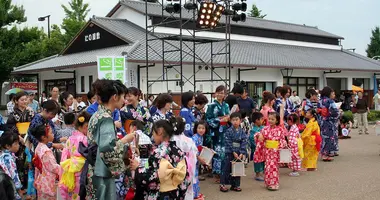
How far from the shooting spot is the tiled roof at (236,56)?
17.4 meters

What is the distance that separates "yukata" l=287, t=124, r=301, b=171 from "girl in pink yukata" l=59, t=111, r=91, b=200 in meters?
4.26

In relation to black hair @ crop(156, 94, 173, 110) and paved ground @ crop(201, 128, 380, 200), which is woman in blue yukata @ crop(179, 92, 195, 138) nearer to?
black hair @ crop(156, 94, 173, 110)

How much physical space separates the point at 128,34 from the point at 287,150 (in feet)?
46.8

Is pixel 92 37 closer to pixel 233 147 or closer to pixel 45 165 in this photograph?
pixel 233 147

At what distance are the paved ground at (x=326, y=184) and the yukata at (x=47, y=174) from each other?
232 cm

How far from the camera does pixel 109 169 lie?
3.30 meters

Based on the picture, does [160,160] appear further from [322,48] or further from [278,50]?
[322,48]

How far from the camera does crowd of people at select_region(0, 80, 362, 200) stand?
340cm

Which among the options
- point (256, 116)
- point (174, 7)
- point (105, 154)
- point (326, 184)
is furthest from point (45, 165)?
point (174, 7)

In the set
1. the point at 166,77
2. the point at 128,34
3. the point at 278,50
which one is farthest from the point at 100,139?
the point at 278,50

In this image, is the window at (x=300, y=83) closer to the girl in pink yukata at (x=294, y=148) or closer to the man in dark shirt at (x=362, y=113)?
the man in dark shirt at (x=362, y=113)

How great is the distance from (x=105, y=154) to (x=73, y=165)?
42.6 inches

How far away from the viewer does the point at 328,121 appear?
29.6 feet

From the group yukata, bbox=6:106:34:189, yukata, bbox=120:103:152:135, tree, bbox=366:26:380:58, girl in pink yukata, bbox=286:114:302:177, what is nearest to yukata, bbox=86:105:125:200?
yukata, bbox=120:103:152:135
